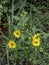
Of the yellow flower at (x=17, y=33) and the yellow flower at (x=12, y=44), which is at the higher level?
the yellow flower at (x=17, y=33)

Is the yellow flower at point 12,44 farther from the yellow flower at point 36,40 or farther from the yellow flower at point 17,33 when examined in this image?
the yellow flower at point 36,40

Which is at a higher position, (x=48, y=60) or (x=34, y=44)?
(x=34, y=44)

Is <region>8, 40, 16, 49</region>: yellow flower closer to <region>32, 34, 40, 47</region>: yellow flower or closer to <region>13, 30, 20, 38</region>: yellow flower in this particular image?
<region>13, 30, 20, 38</region>: yellow flower

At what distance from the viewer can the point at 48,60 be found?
296cm

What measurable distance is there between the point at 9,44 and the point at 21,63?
0.28 metres

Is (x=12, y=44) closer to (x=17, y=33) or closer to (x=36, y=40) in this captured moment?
(x=17, y=33)

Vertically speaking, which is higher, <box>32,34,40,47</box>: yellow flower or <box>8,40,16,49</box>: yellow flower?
<box>32,34,40,47</box>: yellow flower

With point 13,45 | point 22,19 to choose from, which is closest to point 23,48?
point 13,45

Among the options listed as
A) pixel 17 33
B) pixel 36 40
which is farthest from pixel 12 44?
pixel 36 40

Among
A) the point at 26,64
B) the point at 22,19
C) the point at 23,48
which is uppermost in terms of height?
the point at 22,19

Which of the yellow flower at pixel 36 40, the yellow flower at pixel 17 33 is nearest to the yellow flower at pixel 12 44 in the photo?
the yellow flower at pixel 17 33

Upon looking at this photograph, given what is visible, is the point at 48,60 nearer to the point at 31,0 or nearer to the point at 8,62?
the point at 8,62

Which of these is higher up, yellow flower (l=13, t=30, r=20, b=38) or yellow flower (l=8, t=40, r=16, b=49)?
yellow flower (l=13, t=30, r=20, b=38)

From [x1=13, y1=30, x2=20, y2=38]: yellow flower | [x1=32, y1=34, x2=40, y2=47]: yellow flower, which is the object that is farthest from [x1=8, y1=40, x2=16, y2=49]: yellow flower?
[x1=32, y1=34, x2=40, y2=47]: yellow flower
